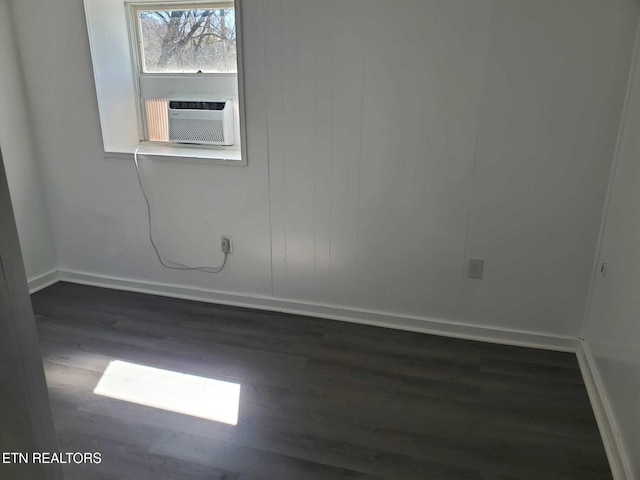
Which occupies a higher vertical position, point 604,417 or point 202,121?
point 202,121

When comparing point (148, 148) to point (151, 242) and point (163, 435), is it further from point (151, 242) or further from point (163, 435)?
point (163, 435)

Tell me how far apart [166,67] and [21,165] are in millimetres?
1179

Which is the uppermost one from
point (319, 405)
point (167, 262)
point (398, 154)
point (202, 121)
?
point (202, 121)

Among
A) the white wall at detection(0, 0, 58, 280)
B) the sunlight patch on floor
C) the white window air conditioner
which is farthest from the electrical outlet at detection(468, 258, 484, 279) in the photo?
the white wall at detection(0, 0, 58, 280)

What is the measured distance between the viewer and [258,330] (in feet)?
9.27

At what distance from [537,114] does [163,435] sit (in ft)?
7.52

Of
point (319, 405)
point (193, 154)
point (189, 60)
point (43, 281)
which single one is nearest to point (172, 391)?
point (319, 405)

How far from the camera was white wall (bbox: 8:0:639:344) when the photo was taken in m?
2.31

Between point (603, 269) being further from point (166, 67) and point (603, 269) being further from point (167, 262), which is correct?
point (166, 67)

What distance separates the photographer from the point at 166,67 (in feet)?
10.2

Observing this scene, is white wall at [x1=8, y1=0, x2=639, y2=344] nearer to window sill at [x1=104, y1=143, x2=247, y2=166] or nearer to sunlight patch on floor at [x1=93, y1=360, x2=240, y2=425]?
window sill at [x1=104, y1=143, x2=247, y2=166]

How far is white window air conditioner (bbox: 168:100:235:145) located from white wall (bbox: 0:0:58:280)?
995 mm

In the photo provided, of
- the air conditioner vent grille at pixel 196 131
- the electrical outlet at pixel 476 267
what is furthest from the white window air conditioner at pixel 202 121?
the electrical outlet at pixel 476 267

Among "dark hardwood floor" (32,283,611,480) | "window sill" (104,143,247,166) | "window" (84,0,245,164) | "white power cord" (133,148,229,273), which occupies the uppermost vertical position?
"window" (84,0,245,164)
